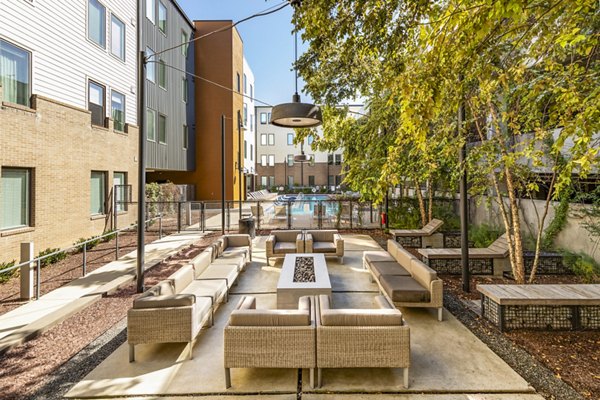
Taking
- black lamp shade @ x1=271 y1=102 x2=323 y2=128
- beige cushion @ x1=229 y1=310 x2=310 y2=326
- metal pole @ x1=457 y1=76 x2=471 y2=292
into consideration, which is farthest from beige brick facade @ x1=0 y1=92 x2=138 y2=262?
metal pole @ x1=457 y1=76 x2=471 y2=292

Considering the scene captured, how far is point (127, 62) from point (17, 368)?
14251 mm

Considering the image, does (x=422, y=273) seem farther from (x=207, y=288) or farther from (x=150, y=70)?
(x=150, y=70)

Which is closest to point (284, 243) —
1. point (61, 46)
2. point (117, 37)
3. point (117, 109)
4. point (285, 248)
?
point (285, 248)

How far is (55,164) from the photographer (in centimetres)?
960

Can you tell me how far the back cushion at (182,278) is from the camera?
206 inches

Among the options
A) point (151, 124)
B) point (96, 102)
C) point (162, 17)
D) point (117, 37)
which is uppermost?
point (162, 17)

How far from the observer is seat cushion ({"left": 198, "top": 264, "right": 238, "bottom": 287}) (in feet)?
20.8

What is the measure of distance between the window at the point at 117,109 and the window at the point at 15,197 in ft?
17.4

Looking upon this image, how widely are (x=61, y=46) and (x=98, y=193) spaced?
17.1 ft

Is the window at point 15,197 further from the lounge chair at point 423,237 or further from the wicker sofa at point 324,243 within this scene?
the lounge chair at point 423,237

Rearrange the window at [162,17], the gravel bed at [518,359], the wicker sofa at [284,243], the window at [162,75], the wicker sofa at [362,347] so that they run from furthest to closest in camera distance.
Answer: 1. the window at [162,75]
2. the window at [162,17]
3. the wicker sofa at [284,243]
4. the wicker sofa at [362,347]
5. the gravel bed at [518,359]

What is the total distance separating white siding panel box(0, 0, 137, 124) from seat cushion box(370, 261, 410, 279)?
10.7 m

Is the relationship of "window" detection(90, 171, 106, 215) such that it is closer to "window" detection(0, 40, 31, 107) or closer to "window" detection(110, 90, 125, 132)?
"window" detection(110, 90, 125, 132)

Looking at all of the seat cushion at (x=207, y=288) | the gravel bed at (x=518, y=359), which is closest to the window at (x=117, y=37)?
the seat cushion at (x=207, y=288)
